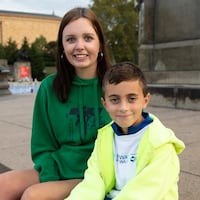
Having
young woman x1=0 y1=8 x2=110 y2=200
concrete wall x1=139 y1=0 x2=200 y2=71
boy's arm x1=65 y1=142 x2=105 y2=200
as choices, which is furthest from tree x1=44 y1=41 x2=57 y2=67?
boy's arm x1=65 y1=142 x2=105 y2=200

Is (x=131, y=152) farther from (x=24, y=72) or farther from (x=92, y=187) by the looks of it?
(x=24, y=72)

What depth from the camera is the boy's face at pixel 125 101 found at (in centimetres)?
176

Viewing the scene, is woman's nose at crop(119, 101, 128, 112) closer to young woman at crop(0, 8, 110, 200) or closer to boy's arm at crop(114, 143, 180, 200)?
boy's arm at crop(114, 143, 180, 200)

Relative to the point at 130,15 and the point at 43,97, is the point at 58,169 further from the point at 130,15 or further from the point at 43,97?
the point at 130,15

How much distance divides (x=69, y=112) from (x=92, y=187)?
1.91 ft

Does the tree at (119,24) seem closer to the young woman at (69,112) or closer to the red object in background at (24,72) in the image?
the red object in background at (24,72)

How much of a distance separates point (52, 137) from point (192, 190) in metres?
1.10

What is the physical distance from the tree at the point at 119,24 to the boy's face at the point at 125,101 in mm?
39382

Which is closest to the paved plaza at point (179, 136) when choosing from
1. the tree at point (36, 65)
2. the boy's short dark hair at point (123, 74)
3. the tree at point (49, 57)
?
the boy's short dark hair at point (123, 74)

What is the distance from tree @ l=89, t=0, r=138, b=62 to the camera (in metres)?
41.1

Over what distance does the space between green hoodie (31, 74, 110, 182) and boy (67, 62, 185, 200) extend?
338mm

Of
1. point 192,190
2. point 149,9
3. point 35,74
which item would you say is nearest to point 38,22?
point 35,74

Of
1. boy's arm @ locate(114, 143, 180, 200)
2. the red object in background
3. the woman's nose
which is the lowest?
the red object in background

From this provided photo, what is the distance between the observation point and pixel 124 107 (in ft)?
5.80
